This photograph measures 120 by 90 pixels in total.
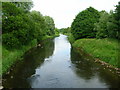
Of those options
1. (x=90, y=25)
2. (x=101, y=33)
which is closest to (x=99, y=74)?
(x=101, y=33)

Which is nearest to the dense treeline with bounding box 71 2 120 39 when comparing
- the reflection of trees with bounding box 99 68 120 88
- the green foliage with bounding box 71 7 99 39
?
the green foliage with bounding box 71 7 99 39

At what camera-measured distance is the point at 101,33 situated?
35375 mm

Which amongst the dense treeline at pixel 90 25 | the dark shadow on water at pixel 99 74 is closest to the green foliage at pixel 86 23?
the dense treeline at pixel 90 25

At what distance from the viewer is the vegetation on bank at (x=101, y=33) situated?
80.7ft

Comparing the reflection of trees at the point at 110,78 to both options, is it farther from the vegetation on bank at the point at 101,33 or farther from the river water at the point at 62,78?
the vegetation on bank at the point at 101,33

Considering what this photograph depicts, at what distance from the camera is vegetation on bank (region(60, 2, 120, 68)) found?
2459cm

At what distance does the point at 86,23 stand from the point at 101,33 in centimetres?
983

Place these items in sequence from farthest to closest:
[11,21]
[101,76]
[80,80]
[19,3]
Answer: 1. [19,3]
2. [11,21]
3. [101,76]
4. [80,80]

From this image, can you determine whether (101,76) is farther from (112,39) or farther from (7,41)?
(7,41)

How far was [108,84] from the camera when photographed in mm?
15570

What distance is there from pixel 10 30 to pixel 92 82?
718 inches

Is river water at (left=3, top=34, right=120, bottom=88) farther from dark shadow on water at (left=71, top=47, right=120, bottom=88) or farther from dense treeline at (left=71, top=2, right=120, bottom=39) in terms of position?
dense treeline at (left=71, top=2, right=120, bottom=39)

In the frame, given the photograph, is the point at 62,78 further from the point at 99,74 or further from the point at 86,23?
the point at 86,23

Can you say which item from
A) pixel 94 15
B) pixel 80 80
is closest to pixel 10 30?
pixel 80 80
